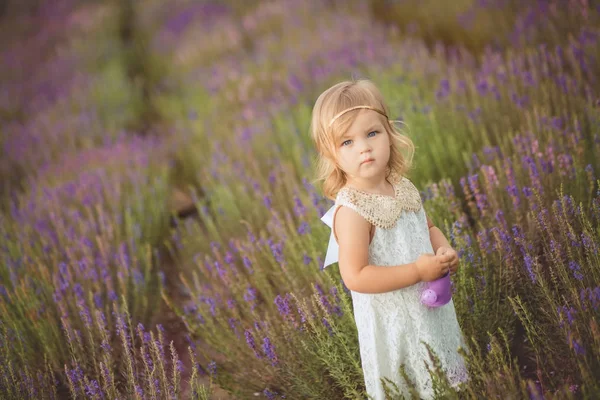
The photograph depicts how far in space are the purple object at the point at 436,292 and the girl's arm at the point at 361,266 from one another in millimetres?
67

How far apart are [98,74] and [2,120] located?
1.49 metres

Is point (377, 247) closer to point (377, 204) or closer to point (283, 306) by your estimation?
point (377, 204)

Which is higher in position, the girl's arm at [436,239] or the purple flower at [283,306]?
the girl's arm at [436,239]

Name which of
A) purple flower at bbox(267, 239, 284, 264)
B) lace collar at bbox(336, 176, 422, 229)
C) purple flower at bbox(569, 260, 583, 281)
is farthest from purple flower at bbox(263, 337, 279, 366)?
purple flower at bbox(569, 260, 583, 281)

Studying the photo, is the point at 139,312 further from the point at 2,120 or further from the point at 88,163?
the point at 2,120

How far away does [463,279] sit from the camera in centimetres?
188

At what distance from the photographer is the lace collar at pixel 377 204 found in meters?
1.53

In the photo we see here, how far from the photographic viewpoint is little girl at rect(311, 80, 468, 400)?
4.95ft

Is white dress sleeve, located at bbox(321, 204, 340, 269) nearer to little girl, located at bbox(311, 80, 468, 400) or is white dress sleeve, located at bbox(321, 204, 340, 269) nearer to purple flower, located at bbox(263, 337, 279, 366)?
little girl, located at bbox(311, 80, 468, 400)

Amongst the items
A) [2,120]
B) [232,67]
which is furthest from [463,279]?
[2,120]

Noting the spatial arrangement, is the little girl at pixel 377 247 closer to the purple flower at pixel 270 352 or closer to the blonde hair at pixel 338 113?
the blonde hair at pixel 338 113

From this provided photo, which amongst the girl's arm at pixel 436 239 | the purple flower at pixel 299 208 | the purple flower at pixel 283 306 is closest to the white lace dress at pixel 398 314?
the girl's arm at pixel 436 239

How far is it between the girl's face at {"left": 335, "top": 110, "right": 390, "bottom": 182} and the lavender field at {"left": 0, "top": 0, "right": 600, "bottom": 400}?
400 millimetres

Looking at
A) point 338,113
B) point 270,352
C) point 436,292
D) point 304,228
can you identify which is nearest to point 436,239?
point 436,292
